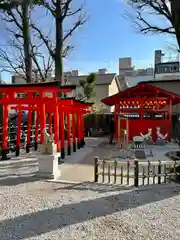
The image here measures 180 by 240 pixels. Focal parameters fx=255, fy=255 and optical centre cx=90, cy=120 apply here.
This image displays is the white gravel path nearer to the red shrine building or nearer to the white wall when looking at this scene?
the red shrine building

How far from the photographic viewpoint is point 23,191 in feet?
19.3

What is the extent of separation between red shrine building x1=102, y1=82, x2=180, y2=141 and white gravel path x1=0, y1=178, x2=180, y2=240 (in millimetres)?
10488

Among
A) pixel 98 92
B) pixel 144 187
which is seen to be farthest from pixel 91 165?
pixel 98 92

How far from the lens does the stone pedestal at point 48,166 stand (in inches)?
277

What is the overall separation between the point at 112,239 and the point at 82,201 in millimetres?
1593

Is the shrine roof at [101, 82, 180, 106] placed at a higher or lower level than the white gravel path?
higher

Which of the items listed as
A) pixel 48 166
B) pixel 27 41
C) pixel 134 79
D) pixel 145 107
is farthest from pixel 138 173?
pixel 134 79

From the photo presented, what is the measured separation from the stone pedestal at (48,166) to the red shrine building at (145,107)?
31.0 feet

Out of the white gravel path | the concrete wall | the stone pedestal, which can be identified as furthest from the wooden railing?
the concrete wall

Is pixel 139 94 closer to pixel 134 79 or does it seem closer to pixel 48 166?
pixel 48 166

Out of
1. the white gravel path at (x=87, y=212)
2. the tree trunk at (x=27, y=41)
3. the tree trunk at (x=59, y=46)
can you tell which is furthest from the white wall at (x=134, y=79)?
the white gravel path at (x=87, y=212)

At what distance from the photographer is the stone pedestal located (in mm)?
7023

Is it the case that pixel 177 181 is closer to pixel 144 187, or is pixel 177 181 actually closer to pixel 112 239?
pixel 144 187

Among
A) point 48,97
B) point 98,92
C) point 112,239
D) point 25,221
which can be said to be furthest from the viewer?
point 98,92
